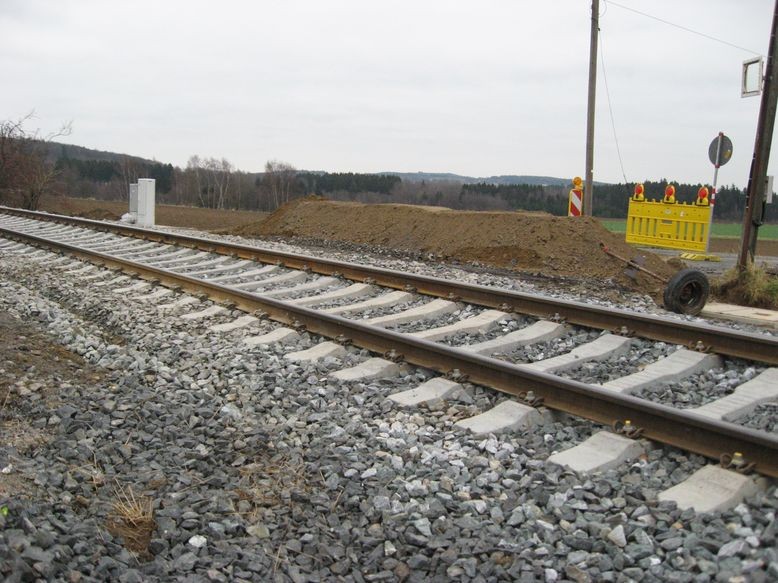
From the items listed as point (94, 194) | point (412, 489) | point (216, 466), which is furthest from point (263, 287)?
point (94, 194)

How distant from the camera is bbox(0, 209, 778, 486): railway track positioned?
4047 millimetres

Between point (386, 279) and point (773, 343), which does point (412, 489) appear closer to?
point (773, 343)

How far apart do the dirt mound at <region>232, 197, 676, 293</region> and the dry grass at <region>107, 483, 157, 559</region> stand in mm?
8315

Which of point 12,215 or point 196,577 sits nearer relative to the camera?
Result: point 196,577

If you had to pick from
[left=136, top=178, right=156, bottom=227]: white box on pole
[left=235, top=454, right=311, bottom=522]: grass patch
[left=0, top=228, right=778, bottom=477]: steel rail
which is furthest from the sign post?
[left=136, top=178, right=156, bottom=227]: white box on pole

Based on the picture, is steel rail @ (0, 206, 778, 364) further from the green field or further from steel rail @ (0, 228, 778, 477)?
the green field

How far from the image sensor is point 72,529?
119 inches

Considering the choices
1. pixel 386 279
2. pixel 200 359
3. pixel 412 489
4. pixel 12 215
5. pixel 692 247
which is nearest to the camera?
pixel 412 489

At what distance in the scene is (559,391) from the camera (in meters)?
4.45

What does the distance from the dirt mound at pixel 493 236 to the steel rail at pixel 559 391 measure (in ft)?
18.2

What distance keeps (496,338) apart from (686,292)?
3.27 m

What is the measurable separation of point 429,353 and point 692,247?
510 inches

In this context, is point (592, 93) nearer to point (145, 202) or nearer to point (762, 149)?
point (762, 149)

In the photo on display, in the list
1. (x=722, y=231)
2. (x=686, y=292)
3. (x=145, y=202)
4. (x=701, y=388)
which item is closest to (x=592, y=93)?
(x=686, y=292)
